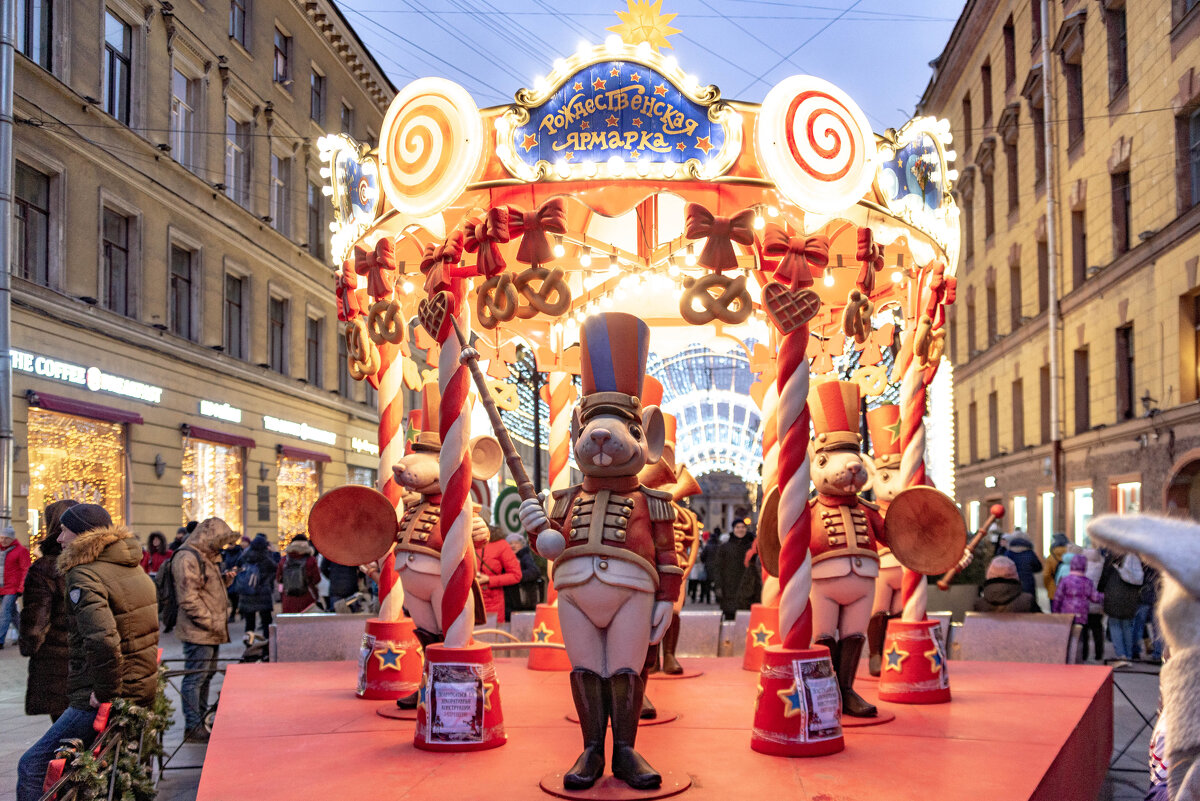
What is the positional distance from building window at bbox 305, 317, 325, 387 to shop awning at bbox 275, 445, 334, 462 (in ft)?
Answer: 6.59

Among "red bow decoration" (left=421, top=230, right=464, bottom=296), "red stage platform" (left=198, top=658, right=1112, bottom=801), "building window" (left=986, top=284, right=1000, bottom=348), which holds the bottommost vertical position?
"red stage platform" (left=198, top=658, right=1112, bottom=801)

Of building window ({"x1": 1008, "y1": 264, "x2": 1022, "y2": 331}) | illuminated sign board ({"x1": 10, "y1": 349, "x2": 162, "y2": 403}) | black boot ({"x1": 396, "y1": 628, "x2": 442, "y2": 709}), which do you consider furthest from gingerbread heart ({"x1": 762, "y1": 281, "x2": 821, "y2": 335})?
building window ({"x1": 1008, "y1": 264, "x2": 1022, "y2": 331})

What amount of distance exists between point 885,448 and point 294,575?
8.31 metres

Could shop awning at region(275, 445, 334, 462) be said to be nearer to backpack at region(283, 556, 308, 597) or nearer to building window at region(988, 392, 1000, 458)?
backpack at region(283, 556, 308, 597)

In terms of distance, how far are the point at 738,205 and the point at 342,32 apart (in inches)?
1049

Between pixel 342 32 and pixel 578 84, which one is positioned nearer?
pixel 578 84

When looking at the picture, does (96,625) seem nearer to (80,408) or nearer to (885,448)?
(885,448)

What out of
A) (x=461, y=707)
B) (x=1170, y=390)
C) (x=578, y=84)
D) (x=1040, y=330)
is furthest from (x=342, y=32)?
(x=461, y=707)

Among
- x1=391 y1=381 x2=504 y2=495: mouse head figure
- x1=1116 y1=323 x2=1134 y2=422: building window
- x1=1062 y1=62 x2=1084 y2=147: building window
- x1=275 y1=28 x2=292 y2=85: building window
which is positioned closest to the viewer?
x1=391 y1=381 x2=504 y2=495: mouse head figure

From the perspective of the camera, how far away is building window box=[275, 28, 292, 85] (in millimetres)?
27734

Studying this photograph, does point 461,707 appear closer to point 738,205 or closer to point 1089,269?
point 738,205

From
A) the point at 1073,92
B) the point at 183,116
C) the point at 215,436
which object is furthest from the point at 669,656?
the point at 1073,92

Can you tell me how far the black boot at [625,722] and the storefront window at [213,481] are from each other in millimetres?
17803

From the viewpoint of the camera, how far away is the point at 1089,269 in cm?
2272
